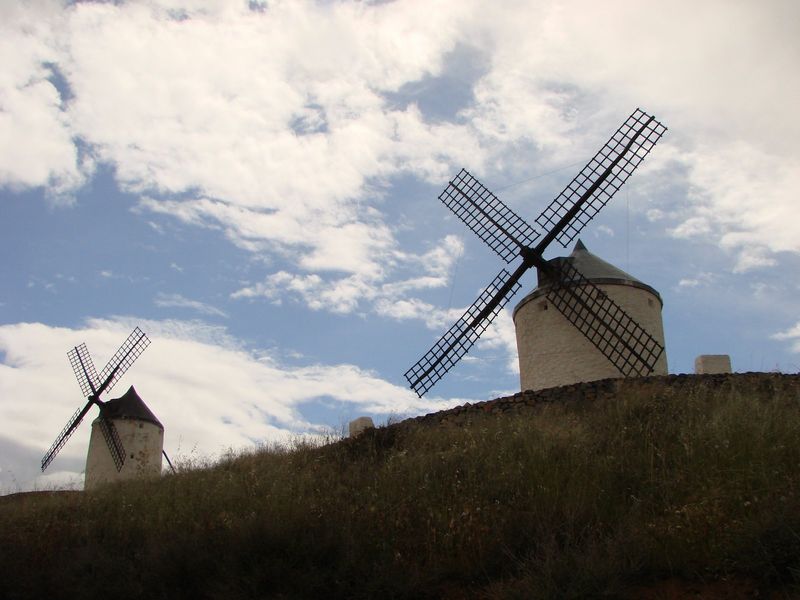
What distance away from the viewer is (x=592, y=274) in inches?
564

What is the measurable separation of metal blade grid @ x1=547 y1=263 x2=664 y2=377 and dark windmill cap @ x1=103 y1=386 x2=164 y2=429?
14146mm

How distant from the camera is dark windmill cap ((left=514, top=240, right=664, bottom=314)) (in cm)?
1416

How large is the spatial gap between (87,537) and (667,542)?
18.3ft

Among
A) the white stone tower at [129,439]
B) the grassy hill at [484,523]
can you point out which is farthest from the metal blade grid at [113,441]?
the grassy hill at [484,523]

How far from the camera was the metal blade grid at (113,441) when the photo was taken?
21.4 metres

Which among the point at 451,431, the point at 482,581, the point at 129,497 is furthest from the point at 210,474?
the point at 482,581

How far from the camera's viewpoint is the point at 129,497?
9039mm

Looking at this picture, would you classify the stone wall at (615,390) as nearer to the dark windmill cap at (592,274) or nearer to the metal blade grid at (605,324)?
the metal blade grid at (605,324)

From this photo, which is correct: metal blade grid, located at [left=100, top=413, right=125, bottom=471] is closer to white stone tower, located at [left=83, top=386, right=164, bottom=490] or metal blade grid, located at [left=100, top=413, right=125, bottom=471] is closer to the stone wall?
white stone tower, located at [left=83, top=386, right=164, bottom=490]

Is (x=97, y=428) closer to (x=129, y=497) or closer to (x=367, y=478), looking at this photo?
(x=129, y=497)

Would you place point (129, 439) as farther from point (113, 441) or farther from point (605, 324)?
point (605, 324)

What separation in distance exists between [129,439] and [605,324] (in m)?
15.1

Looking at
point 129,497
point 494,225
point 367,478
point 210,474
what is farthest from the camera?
point 494,225

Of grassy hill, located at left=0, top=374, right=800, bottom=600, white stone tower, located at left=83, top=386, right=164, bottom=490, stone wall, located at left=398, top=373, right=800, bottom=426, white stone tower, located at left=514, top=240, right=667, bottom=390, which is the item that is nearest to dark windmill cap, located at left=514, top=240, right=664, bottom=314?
white stone tower, located at left=514, top=240, right=667, bottom=390
